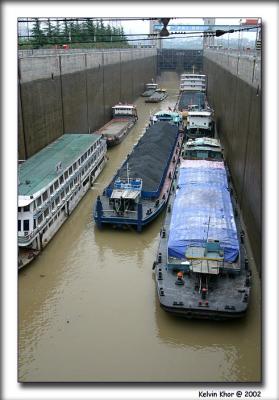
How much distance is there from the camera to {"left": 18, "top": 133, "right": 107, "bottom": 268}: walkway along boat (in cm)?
1384

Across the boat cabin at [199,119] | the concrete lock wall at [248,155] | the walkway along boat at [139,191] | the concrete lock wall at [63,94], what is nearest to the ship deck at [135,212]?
the walkway along boat at [139,191]

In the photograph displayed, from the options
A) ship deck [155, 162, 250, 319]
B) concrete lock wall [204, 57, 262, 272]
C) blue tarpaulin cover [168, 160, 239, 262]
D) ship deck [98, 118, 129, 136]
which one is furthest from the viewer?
ship deck [98, 118, 129, 136]

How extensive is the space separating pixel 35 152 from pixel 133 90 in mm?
33918

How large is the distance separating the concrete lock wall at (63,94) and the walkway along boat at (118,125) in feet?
2.13

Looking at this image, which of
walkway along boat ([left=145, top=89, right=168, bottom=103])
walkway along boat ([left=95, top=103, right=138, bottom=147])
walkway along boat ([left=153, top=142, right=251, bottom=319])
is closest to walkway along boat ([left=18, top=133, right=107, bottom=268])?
walkway along boat ([left=153, top=142, right=251, bottom=319])

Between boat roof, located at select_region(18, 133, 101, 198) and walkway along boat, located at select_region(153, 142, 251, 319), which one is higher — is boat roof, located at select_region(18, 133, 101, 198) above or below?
above

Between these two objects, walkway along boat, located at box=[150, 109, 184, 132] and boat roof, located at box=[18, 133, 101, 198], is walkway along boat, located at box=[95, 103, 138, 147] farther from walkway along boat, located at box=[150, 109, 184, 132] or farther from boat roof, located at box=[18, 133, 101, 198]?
boat roof, located at box=[18, 133, 101, 198]

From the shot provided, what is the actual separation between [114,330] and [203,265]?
2.92m

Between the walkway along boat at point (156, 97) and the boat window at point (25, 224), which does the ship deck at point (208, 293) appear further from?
the walkway along boat at point (156, 97)

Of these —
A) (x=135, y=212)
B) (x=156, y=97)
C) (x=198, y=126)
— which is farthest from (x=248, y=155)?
(x=156, y=97)

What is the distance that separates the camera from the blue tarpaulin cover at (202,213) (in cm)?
1240

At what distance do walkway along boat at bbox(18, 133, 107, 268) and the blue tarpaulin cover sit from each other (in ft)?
14.9

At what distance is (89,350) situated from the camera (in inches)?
413

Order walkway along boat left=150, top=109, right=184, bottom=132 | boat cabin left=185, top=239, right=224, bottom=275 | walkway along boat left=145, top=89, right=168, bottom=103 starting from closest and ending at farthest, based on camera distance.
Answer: boat cabin left=185, top=239, right=224, bottom=275, walkway along boat left=150, top=109, right=184, bottom=132, walkway along boat left=145, top=89, right=168, bottom=103
